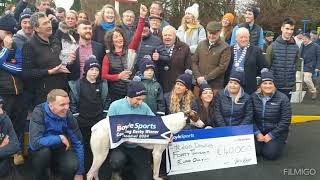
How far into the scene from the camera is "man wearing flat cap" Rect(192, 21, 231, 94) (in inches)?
279

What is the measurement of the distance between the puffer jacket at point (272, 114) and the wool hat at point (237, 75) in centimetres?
37

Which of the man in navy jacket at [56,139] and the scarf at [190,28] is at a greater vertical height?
the scarf at [190,28]

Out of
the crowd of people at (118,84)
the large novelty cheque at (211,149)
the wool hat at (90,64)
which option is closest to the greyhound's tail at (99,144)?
the crowd of people at (118,84)

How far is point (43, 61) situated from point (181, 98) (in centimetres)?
199

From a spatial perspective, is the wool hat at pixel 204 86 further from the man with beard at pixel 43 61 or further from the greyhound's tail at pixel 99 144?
the man with beard at pixel 43 61

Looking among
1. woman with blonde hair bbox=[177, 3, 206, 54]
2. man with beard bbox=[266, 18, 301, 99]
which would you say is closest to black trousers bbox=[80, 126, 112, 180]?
woman with blonde hair bbox=[177, 3, 206, 54]

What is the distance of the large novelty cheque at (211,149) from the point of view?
6.14 m

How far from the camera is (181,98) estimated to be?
→ 6336 millimetres

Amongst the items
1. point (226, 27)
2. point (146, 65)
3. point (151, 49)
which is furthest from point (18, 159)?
point (226, 27)

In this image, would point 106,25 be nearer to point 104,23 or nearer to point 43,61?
point 104,23

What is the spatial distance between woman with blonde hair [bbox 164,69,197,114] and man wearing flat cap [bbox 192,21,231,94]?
2.51 feet

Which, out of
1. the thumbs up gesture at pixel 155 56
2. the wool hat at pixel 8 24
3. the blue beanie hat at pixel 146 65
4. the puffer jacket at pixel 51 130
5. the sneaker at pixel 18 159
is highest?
the wool hat at pixel 8 24

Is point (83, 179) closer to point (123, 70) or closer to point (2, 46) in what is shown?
point (123, 70)

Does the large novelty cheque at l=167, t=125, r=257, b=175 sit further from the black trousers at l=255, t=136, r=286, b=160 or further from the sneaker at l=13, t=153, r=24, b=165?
the sneaker at l=13, t=153, r=24, b=165
